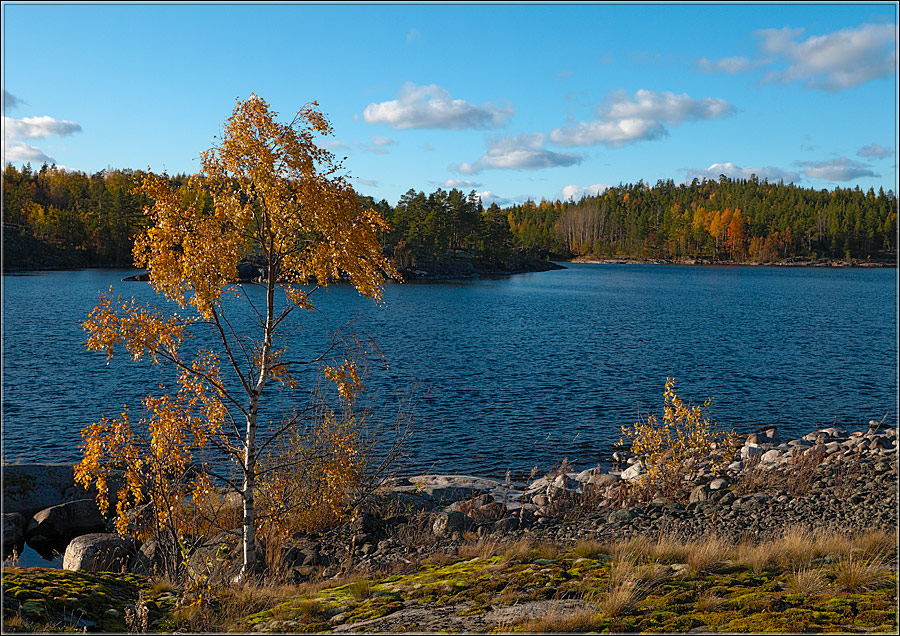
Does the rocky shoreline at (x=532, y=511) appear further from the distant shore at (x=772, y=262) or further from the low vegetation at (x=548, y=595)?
the distant shore at (x=772, y=262)

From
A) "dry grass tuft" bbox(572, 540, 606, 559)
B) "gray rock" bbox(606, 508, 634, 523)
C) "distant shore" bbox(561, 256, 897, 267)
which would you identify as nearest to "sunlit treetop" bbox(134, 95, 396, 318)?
"dry grass tuft" bbox(572, 540, 606, 559)

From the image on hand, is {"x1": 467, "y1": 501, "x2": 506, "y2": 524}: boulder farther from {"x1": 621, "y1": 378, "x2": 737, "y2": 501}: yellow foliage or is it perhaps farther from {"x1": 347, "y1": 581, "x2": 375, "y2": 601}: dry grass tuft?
{"x1": 347, "y1": 581, "x2": 375, "y2": 601}: dry grass tuft

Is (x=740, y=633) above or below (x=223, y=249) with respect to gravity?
below

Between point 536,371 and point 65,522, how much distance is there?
2407 centimetres

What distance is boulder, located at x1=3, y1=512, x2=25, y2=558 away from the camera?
14.7 m

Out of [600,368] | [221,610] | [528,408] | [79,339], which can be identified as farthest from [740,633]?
[79,339]

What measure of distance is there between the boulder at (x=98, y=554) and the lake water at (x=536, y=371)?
6527mm

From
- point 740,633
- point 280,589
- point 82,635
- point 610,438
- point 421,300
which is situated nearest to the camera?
point 740,633

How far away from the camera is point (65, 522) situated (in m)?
15.7

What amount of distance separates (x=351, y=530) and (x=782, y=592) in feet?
27.1

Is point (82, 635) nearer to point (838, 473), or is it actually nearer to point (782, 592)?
point (782, 592)

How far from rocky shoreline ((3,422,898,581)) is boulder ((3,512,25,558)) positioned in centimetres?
3

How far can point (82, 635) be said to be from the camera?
21.8 feet

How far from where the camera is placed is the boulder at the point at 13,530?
14680mm
